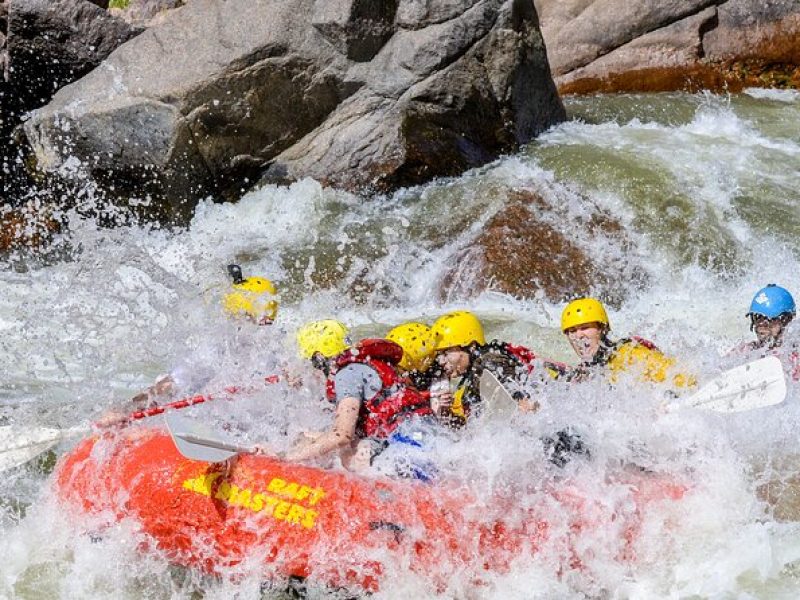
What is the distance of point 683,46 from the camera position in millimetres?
11523

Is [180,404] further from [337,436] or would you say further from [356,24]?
[356,24]

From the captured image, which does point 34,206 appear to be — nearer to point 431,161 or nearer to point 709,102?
point 431,161

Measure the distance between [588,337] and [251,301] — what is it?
6.20 feet

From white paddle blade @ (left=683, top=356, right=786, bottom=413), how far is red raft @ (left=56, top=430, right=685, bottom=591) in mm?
640

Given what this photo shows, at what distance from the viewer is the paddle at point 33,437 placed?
17.0ft

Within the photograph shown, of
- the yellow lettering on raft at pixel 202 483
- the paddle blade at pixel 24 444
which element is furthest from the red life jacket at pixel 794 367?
the paddle blade at pixel 24 444

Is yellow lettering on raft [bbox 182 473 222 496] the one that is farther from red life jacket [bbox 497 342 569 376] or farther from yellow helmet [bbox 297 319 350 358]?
red life jacket [bbox 497 342 569 376]

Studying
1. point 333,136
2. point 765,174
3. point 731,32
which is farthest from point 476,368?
point 731,32

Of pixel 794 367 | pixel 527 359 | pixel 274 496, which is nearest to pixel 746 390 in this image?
pixel 794 367

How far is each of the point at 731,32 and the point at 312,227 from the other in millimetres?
6024

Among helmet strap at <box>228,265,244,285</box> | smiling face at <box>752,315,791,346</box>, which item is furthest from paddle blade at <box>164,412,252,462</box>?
smiling face at <box>752,315,791,346</box>

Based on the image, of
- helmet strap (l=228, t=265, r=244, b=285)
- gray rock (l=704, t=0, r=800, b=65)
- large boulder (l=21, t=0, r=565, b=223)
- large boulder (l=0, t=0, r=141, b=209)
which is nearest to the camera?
helmet strap (l=228, t=265, r=244, b=285)

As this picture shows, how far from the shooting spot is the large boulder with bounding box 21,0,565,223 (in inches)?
335

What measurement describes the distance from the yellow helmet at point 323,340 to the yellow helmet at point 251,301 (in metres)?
0.42
